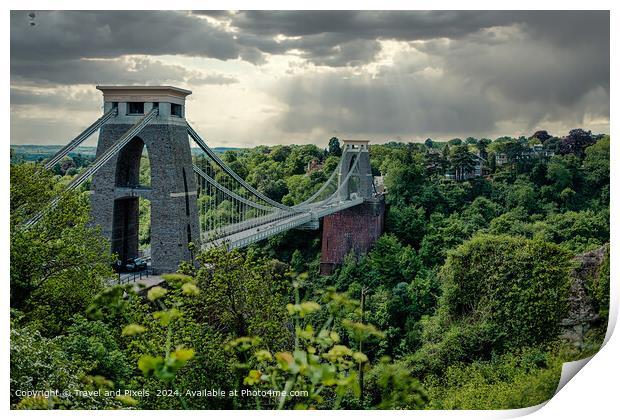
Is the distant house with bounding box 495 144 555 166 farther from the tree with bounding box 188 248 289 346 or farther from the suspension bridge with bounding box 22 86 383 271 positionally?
the tree with bounding box 188 248 289 346

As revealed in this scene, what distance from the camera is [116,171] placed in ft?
24.5

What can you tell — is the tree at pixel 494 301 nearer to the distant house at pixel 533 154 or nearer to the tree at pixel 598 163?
the tree at pixel 598 163

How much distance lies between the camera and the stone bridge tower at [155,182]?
23.0 ft

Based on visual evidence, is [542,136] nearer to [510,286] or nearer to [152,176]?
[510,286]

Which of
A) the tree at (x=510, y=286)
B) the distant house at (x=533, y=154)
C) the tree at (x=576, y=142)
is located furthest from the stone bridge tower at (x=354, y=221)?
the tree at (x=576, y=142)

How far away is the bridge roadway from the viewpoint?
8078 millimetres

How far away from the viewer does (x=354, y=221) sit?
12.2 m

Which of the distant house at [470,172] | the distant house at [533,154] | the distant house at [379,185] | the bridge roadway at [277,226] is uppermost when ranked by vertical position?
the distant house at [533,154]

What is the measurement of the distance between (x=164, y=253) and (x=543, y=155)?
500 centimetres

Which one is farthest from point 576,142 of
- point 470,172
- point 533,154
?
point 470,172

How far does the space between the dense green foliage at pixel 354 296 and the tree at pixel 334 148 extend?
80 mm

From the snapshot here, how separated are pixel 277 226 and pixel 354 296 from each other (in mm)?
1460

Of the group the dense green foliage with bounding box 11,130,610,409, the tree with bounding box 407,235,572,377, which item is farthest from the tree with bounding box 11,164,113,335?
the tree with bounding box 407,235,572,377
